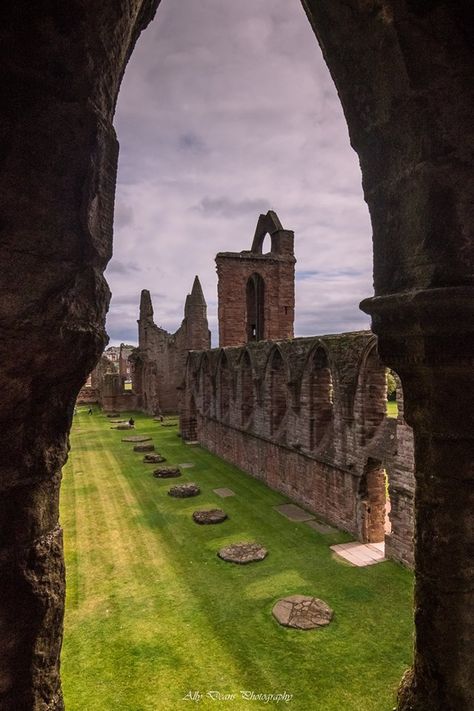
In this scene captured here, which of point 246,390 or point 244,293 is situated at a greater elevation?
point 244,293

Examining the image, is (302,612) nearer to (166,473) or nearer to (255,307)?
(166,473)

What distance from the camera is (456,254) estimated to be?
2355mm

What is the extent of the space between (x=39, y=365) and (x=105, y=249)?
59 centimetres

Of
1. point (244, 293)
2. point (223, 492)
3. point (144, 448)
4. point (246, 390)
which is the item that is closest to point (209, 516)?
point (223, 492)

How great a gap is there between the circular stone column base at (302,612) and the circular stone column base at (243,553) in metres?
1.48

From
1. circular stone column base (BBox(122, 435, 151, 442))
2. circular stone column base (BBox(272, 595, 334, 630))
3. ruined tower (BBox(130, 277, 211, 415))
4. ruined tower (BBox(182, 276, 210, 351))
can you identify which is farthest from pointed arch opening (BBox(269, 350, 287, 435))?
ruined tower (BBox(130, 277, 211, 415))

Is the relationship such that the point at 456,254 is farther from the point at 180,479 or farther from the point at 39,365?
the point at 180,479

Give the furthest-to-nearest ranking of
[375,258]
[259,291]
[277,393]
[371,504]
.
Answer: [259,291] < [277,393] < [371,504] < [375,258]

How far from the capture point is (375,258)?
280cm

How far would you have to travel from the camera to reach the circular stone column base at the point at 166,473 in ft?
49.8

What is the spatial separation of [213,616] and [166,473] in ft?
28.0

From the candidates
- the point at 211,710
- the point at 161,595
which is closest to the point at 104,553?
the point at 161,595

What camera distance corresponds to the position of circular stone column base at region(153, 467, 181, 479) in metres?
15.2

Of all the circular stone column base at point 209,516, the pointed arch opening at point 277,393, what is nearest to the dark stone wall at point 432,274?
the circular stone column base at point 209,516
